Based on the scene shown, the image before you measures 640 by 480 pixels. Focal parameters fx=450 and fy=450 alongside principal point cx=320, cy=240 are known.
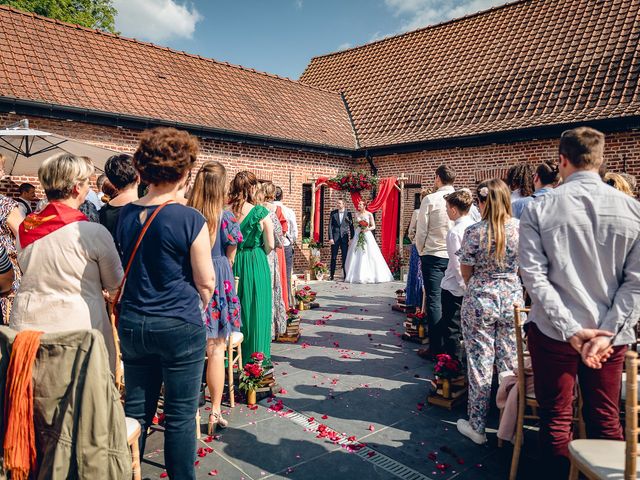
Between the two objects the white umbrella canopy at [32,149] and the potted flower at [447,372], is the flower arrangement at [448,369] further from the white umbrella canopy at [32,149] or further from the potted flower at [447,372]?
the white umbrella canopy at [32,149]

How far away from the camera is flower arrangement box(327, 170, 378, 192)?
13320 millimetres

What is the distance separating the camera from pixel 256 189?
4.60 m

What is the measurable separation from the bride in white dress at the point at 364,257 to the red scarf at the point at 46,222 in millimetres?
9782

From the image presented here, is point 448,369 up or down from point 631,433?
down

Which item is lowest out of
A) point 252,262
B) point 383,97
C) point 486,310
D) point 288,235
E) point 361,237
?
point 486,310

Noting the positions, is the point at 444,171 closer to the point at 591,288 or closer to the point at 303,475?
the point at 591,288

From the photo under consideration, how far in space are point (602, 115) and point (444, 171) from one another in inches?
254

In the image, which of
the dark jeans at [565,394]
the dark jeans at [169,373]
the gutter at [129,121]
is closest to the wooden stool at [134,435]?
the dark jeans at [169,373]

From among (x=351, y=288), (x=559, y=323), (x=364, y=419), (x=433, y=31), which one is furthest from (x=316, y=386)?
(x=433, y=31)

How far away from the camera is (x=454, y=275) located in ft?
15.1

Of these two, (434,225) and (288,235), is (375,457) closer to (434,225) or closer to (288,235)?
(434,225)

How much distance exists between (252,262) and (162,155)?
90.2 inches

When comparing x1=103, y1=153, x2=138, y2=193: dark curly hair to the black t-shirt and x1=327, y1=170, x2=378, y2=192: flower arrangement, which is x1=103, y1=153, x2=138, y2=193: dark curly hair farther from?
x1=327, y1=170, x2=378, y2=192: flower arrangement

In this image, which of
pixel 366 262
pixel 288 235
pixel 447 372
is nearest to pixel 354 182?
pixel 366 262
